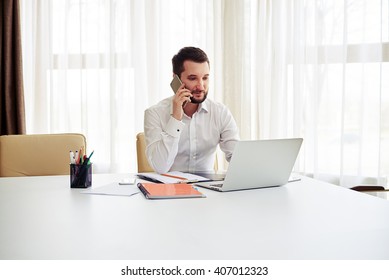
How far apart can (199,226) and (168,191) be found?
398mm

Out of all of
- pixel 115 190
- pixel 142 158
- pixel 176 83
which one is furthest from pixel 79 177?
pixel 176 83

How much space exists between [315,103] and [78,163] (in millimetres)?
1999

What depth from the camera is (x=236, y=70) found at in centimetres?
311

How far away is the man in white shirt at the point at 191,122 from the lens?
203 centimetres

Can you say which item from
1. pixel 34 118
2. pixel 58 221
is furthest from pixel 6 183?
pixel 34 118

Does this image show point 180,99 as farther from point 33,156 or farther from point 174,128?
point 33,156

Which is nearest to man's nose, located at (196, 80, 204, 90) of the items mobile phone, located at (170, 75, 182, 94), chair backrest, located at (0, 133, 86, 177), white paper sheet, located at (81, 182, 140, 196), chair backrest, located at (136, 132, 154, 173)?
mobile phone, located at (170, 75, 182, 94)

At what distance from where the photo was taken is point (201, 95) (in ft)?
7.01

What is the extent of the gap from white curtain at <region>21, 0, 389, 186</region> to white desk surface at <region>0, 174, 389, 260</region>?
1.64 meters

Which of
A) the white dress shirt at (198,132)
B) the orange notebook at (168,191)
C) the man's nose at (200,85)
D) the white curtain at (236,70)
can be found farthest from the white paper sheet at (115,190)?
the white curtain at (236,70)

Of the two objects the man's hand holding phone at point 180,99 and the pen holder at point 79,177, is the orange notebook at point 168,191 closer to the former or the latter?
the pen holder at point 79,177

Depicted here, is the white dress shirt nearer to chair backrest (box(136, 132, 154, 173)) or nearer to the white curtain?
chair backrest (box(136, 132, 154, 173))

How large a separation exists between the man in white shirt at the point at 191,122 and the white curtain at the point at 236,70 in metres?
0.91

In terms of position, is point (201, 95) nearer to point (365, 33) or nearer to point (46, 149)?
point (46, 149)
